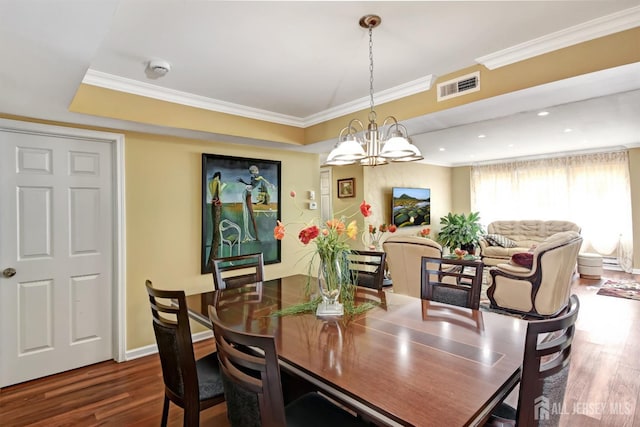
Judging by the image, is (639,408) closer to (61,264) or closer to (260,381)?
(260,381)

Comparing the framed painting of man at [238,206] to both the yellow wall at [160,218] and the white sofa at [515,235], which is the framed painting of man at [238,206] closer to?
the yellow wall at [160,218]

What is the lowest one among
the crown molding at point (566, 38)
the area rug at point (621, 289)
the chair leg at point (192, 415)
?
the area rug at point (621, 289)

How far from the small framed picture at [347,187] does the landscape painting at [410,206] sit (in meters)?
0.94

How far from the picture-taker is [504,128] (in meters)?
4.78

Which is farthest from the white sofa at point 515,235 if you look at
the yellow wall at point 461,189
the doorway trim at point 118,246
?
the doorway trim at point 118,246

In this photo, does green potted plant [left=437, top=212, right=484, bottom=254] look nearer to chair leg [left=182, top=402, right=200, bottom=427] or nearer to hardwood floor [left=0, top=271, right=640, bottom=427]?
hardwood floor [left=0, top=271, right=640, bottom=427]

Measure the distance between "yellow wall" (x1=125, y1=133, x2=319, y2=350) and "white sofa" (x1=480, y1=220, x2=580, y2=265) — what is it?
577 cm

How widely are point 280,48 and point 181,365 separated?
2020mm

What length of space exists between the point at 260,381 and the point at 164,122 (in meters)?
2.67

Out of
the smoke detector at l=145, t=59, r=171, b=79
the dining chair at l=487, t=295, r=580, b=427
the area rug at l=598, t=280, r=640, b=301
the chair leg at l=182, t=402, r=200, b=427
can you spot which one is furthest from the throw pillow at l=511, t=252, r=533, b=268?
the smoke detector at l=145, t=59, r=171, b=79

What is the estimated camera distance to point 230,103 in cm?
336

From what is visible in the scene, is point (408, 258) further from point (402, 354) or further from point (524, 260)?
point (402, 354)

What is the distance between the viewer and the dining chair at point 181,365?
1589mm

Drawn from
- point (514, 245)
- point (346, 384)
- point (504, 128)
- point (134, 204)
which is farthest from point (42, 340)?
point (514, 245)
